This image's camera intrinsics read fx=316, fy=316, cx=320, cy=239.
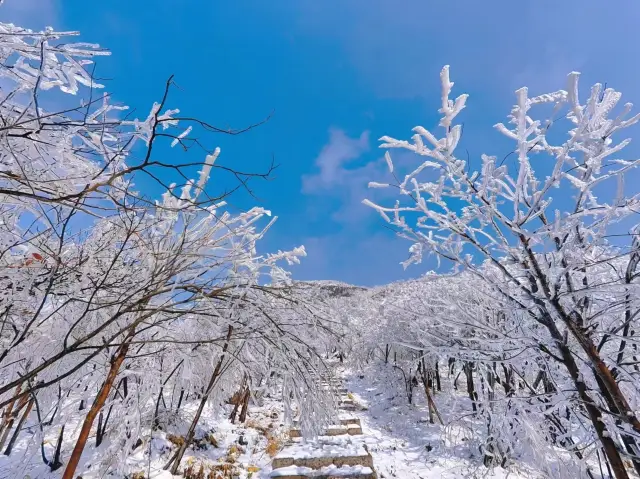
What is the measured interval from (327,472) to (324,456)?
0.48 m

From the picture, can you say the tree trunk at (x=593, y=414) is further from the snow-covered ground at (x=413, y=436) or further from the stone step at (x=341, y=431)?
the stone step at (x=341, y=431)

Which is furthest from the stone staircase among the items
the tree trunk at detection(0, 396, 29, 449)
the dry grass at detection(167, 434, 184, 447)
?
the tree trunk at detection(0, 396, 29, 449)

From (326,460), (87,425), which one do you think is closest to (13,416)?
(87,425)

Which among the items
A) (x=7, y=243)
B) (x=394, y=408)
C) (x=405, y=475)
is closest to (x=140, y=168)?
(x=7, y=243)

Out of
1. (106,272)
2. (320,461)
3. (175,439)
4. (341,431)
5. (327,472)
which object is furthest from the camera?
(341,431)

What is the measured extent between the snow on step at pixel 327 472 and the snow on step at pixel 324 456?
16 centimetres

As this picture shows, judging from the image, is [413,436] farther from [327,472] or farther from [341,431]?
[327,472]

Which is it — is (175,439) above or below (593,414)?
below

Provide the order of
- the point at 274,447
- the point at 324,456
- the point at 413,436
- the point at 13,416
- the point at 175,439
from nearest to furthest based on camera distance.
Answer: the point at 324,456 < the point at 13,416 < the point at 175,439 < the point at 274,447 < the point at 413,436

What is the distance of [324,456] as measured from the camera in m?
6.87

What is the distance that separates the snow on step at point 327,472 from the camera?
630 centimetres

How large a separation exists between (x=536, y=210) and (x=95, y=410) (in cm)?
461

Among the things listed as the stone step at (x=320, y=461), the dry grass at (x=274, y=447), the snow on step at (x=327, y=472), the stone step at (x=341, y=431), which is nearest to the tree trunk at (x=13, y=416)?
the snow on step at (x=327, y=472)

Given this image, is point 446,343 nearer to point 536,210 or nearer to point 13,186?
point 536,210
